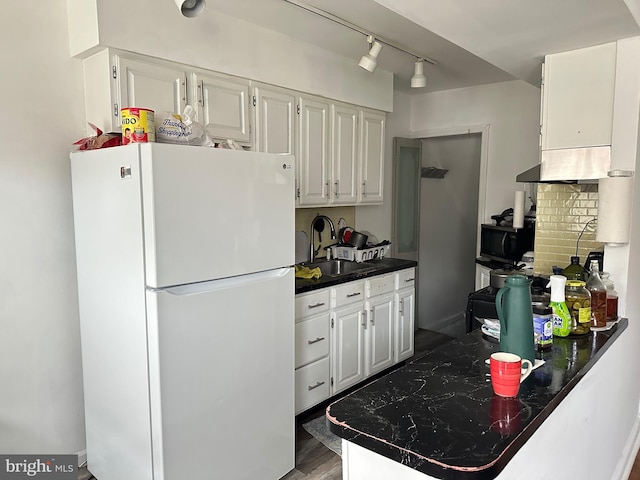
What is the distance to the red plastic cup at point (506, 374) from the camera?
1251mm

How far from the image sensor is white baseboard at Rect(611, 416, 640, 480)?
2348mm

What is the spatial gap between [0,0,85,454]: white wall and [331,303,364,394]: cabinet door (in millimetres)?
1568

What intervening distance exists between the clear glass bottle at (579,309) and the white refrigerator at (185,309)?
1.25 meters

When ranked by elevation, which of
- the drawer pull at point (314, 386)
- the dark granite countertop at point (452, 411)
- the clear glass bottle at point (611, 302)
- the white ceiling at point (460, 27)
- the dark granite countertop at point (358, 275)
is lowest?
the drawer pull at point (314, 386)

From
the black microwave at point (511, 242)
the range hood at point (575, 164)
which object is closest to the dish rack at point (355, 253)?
the black microwave at point (511, 242)

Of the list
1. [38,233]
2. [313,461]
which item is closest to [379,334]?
[313,461]

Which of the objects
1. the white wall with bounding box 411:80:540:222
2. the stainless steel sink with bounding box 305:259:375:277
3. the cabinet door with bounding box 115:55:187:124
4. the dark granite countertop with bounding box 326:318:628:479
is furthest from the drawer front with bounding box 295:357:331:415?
the white wall with bounding box 411:80:540:222

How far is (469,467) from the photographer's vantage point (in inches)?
37.9

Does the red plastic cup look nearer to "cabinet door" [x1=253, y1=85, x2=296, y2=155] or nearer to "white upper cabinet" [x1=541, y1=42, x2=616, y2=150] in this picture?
"white upper cabinet" [x1=541, y1=42, x2=616, y2=150]

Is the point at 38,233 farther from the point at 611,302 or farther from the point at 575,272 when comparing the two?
the point at 611,302

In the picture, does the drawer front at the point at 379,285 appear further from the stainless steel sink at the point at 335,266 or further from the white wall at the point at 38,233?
the white wall at the point at 38,233

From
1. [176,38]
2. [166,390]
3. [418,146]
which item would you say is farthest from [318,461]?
[418,146]

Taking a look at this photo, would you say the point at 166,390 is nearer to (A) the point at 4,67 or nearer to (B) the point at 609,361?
(A) the point at 4,67

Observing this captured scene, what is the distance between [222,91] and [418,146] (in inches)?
104
